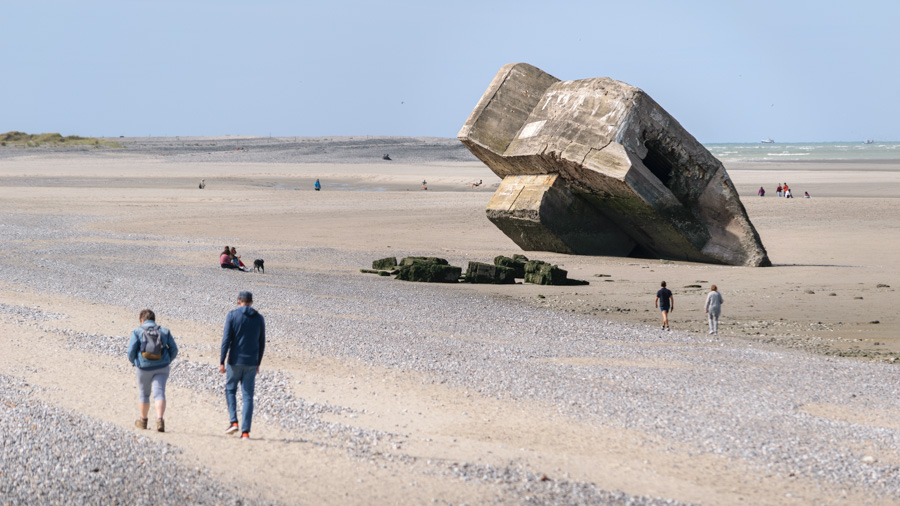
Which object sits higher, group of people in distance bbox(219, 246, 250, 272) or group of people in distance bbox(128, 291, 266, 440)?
group of people in distance bbox(128, 291, 266, 440)

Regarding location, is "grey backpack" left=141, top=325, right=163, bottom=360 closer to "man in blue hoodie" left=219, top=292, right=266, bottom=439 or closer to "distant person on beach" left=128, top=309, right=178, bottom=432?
"distant person on beach" left=128, top=309, right=178, bottom=432

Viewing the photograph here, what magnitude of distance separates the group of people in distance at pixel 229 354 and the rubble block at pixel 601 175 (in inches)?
523

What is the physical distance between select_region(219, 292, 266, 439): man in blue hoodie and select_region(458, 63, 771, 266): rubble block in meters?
Result: 13.3

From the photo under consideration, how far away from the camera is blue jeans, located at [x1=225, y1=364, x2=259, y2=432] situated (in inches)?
324

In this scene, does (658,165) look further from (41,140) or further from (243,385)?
(41,140)

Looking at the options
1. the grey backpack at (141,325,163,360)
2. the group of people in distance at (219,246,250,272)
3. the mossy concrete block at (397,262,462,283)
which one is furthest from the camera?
the group of people in distance at (219,246,250,272)

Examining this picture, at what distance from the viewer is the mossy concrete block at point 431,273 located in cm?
2008

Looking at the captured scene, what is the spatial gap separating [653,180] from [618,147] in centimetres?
114

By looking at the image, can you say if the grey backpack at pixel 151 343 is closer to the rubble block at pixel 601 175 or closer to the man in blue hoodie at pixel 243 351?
the man in blue hoodie at pixel 243 351

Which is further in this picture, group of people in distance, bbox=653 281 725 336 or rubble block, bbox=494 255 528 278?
rubble block, bbox=494 255 528 278

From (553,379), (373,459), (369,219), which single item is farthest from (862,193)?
(373,459)

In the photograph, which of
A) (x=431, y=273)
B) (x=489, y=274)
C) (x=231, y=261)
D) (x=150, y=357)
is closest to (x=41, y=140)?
(x=231, y=261)

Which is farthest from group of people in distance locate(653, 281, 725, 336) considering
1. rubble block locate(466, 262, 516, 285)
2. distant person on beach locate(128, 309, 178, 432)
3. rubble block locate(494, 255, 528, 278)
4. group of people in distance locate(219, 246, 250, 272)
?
group of people in distance locate(219, 246, 250, 272)

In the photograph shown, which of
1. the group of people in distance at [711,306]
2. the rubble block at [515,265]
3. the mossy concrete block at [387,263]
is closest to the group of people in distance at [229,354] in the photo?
the group of people in distance at [711,306]
